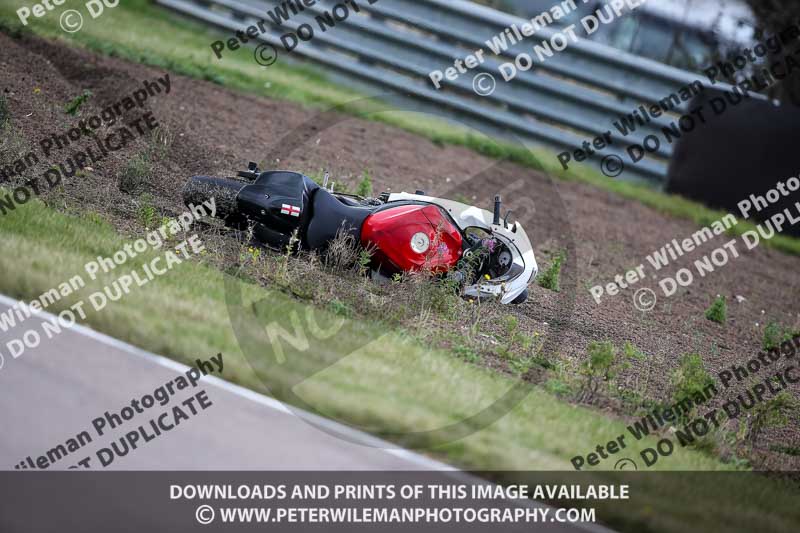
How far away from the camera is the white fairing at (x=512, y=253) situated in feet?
29.1

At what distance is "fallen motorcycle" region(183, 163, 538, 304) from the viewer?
8.53 meters

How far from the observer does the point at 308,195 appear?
865 cm

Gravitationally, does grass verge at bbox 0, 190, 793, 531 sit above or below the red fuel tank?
below

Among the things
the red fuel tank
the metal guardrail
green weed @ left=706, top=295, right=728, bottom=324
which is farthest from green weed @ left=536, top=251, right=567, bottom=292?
the metal guardrail

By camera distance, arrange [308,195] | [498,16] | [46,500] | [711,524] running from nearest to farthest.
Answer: [46,500], [711,524], [308,195], [498,16]

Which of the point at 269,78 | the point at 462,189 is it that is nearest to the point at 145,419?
the point at 462,189

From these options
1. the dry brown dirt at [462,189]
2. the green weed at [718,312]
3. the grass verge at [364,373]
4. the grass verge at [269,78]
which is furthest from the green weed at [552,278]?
the grass verge at [269,78]

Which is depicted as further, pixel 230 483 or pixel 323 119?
pixel 323 119

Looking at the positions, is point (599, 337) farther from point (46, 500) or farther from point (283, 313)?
point (46, 500)

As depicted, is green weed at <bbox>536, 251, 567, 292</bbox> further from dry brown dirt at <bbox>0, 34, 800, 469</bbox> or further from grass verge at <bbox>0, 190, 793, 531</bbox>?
grass verge at <bbox>0, 190, 793, 531</bbox>

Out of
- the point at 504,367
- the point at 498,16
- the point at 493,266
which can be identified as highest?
the point at 498,16

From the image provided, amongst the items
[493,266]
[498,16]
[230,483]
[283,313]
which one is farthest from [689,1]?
[230,483]

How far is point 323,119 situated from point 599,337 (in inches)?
305

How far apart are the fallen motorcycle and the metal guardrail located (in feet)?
32.8
